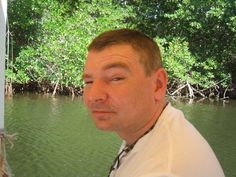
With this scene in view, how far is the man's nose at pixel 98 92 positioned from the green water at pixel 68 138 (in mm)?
6942

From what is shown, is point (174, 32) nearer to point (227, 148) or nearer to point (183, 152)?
point (227, 148)

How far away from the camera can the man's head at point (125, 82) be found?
3.28ft

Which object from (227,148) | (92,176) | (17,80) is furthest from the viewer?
(17,80)

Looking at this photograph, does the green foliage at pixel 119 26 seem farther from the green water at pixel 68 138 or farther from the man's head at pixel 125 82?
the man's head at pixel 125 82

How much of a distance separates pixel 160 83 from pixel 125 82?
0.09 metres

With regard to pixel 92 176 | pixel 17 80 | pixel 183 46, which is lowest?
pixel 92 176

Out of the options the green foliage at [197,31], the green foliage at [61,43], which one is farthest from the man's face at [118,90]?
the green foliage at [197,31]

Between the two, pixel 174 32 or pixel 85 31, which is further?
pixel 174 32

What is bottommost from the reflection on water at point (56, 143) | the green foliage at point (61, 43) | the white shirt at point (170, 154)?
the reflection on water at point (56, 143)

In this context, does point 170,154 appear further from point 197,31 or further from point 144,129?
point 197,31

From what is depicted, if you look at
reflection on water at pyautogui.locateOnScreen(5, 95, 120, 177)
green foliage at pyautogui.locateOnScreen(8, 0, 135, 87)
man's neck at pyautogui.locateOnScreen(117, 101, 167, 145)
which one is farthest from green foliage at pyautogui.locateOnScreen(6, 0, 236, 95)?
man's neck at pyautogui.locateOnScreen(117, 101, 167, 145)

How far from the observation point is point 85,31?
19.6m

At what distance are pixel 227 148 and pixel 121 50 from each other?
9.71m

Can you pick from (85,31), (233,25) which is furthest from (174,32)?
(85,31)
